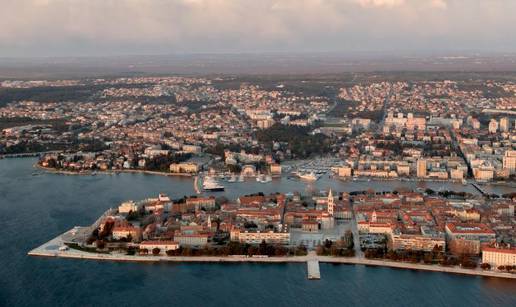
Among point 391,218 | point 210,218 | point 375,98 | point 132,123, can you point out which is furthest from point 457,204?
point 375,98

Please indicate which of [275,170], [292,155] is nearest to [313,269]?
[275,170]

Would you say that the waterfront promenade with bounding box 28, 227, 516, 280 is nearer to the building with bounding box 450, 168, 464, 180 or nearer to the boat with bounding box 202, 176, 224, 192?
the boat with bounding box 202, 176, 224, 192

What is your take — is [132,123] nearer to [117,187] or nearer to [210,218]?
[117,187]

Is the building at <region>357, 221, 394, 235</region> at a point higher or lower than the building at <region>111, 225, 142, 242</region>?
lower

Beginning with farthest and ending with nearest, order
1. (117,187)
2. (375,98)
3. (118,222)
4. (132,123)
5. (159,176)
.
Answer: (375,98)
(132,123)
(159,176)
(117,187)
(118,222)

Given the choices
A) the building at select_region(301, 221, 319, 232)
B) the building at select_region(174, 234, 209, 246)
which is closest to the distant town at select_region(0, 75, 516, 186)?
the building at select_region(301, 221, 319, 232)

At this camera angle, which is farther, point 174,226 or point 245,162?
point 245,162
